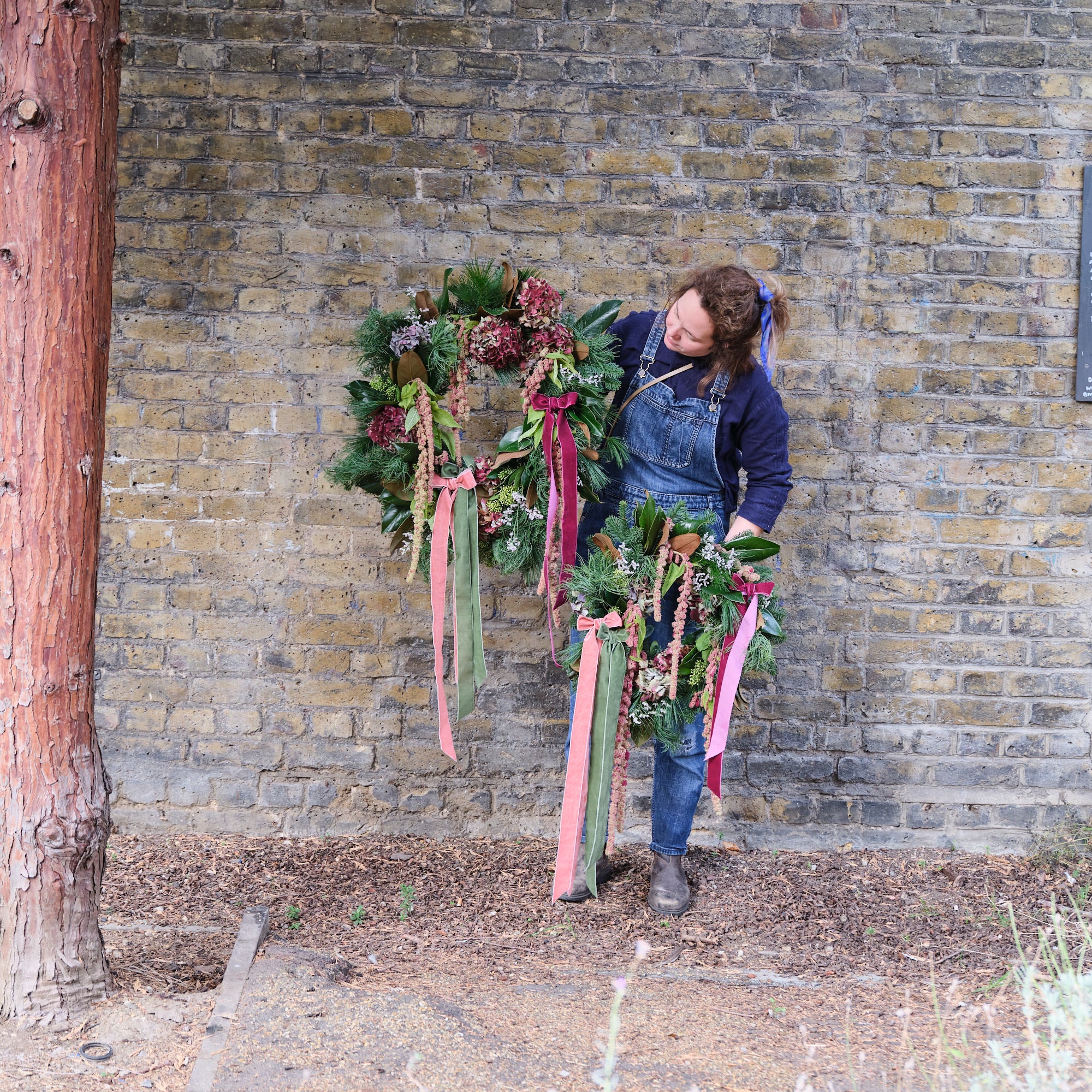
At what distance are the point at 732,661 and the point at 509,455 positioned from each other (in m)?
0.90

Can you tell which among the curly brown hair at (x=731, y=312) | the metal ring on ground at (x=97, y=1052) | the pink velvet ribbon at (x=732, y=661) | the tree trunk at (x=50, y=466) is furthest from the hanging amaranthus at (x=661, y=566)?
the metal ring on ground at (x=97, y=1052)

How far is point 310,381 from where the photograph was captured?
3.62 m

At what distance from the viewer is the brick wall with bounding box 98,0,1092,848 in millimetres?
3545

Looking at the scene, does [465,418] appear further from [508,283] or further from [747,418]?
[747,418]

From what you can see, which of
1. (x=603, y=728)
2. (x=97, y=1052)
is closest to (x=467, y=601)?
(x=603, y=728)

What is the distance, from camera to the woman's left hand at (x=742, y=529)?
305 centimetres

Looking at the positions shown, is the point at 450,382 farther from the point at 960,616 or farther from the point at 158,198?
the point at 960,616

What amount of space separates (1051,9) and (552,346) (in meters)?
2.32

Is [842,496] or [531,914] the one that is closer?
[531,914]

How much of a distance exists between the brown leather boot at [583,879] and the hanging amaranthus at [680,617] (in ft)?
2.24

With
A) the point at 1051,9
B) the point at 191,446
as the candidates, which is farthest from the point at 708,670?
the point at 1051,9

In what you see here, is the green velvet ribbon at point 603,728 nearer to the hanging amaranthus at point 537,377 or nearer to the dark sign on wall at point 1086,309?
the hanging amaranthus at point 537,377

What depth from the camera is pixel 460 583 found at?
3.00 m

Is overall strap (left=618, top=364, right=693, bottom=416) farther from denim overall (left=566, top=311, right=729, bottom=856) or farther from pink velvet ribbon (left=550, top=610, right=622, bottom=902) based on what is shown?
pink velvet ribbon (left=550, top=610, right=622, bottom=902)
